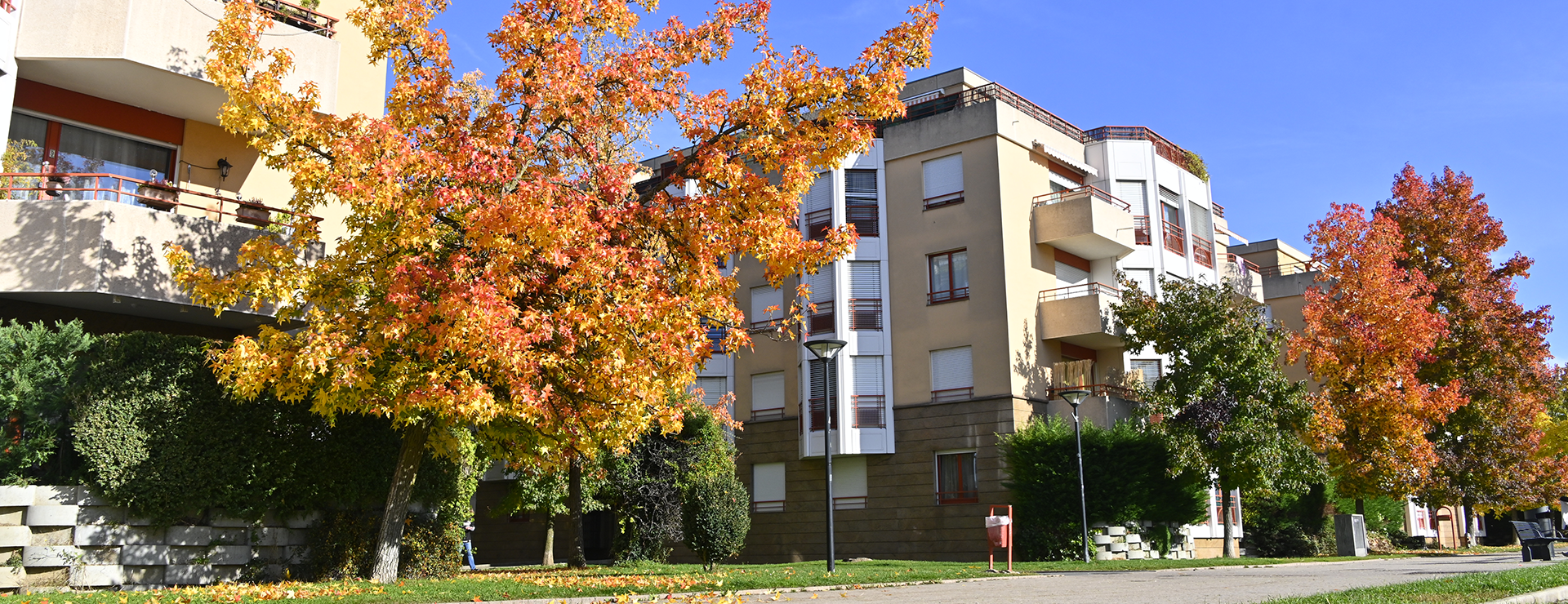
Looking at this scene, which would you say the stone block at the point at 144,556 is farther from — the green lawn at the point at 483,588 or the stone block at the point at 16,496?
the green lawn at the point at 483,588

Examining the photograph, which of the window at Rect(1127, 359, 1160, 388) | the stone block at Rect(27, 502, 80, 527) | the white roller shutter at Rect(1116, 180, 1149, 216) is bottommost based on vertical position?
the stone block at Rect(27, 502, 80, 527)

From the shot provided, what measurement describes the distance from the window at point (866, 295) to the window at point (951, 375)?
2.15m

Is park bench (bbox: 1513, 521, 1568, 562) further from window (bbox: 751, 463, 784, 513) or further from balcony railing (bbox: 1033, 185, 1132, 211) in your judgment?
window (bbox: 751, 463, 784, 513)

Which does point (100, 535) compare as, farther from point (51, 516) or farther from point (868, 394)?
point (868, 394)

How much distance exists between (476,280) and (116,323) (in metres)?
8.30

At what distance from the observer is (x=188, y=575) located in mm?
15164

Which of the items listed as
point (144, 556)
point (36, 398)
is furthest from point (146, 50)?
point (144, 556)

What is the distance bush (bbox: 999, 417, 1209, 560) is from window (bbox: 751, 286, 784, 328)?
8.86 metres

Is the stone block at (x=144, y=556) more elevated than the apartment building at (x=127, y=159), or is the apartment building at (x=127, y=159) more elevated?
the apartment building at (x=127, y=159)

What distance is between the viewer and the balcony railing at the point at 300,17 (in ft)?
61.7

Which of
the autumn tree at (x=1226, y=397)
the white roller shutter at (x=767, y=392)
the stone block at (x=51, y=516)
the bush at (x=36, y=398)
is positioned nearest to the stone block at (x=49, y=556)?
the stone block at (x=51, y=516)

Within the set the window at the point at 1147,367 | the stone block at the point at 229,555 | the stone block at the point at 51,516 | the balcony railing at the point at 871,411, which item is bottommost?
the stone block at the point at 229,555

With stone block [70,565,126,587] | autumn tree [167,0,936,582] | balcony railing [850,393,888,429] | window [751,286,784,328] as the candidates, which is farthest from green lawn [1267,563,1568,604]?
window [751,286,784,328]

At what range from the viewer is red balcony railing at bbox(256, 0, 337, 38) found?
61.7ft
